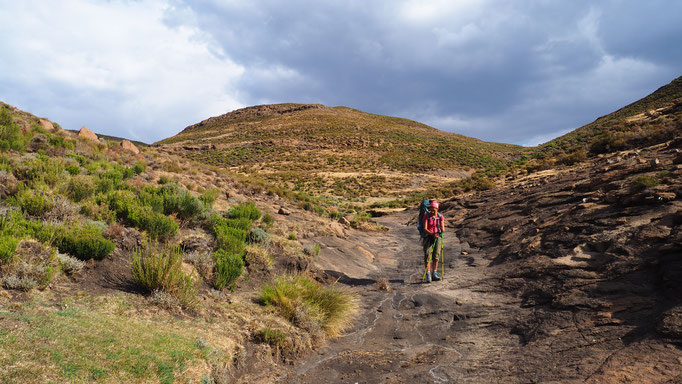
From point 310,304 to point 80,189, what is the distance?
6.00 m

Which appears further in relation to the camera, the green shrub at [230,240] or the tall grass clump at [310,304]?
the green shrub at [230,240]

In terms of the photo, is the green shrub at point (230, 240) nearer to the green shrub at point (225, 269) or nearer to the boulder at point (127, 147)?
the green shrub at point (225, 269)

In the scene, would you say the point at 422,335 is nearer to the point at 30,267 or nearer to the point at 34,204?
the point at 30,267

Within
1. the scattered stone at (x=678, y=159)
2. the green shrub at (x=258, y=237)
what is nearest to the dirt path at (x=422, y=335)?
the green shrub at (x=258, y=237)

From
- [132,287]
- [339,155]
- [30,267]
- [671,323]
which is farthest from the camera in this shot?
[339,155]

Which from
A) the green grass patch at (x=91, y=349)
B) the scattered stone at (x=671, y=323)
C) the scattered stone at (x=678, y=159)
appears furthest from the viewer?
the scattered stone at (x=678, y=159)

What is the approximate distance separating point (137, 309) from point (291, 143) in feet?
202

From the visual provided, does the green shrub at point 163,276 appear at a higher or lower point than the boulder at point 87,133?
lower

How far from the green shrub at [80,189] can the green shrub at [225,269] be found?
3.54 metres

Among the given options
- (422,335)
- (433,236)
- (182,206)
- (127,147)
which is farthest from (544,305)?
(127,147)

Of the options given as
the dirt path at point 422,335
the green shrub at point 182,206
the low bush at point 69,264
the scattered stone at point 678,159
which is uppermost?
the scattered stone at point 678,159

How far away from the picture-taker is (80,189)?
7.57 meters

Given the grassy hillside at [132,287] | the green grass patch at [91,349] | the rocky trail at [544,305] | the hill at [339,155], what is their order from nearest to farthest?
the green grass patch at [91,349]
the grassy hillside at [132,287]
the rocky trail at [544,305]
the hill at [339,155]

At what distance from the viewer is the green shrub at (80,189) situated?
7488mm
